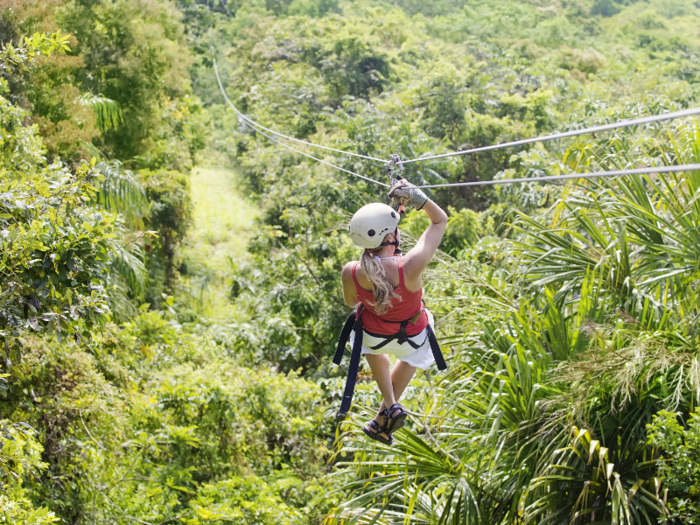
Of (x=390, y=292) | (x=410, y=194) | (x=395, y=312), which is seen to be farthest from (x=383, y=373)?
(x=410, y=194)

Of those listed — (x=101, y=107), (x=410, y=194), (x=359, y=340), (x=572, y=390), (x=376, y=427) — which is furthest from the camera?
(x=101, y=107)

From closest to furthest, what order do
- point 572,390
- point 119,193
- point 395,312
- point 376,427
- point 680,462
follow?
point 395,312 < point 680,462 < point 376,427 < point 572,390 < point 119,193

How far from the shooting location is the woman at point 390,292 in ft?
10.9

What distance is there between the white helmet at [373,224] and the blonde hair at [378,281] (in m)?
0.12

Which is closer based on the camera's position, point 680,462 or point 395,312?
point 395,312

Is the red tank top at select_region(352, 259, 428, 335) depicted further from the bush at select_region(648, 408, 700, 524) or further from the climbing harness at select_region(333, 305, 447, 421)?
the bush at select_region(648, 408, 700, 524)

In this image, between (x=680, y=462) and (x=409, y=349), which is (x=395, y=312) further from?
(x=680, y=462)

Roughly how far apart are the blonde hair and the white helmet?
12cm

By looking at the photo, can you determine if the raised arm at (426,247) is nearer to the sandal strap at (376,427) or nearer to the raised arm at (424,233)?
the raised arm at (424,233)

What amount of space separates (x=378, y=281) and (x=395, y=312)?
319 millimetres

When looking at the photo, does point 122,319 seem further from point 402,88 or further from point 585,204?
point 402,88

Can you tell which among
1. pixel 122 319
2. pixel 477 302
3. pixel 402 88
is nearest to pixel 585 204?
pixel 477 302

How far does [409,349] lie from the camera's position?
3793 millimetres

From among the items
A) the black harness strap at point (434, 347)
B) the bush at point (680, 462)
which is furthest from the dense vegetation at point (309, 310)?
the black harness strap at point (434, 347)
